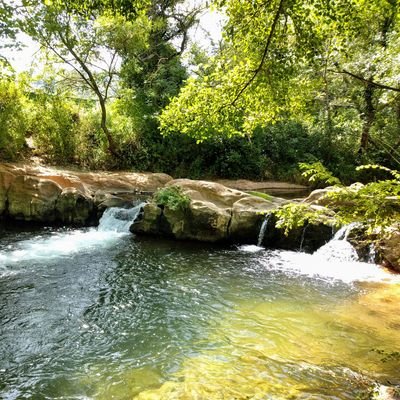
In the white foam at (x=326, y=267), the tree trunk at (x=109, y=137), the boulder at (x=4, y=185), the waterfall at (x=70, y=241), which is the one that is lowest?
the waterfall at (x=70, y=241)

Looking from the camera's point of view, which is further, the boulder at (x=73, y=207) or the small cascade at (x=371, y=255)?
the boulder at (x=73, y=207)

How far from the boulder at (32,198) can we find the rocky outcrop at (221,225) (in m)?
2.99

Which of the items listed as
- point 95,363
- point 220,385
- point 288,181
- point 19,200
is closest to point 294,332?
point 220,385

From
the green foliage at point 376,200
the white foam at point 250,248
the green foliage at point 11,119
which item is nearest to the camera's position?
the green foliage at point 376,200

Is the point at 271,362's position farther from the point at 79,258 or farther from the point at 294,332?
the point at 79,258

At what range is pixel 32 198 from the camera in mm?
10859

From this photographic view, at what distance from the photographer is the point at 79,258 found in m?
7.90

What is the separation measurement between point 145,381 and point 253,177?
49.4 ft

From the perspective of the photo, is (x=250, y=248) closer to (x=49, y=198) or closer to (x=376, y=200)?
(x=49, y=198)

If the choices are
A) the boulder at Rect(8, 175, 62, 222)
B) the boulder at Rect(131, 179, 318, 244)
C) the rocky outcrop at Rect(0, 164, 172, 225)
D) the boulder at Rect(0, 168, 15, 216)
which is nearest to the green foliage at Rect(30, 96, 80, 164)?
the rocky outcrop at Rect(0, 164, 172, 225)

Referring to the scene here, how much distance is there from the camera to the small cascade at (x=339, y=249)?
8.68m

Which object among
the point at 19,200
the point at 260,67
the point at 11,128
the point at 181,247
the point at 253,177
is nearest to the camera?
the point at 260,67

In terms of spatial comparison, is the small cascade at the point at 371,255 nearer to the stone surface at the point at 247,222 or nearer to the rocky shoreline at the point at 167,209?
the rocky shoreline at the point at 167,209

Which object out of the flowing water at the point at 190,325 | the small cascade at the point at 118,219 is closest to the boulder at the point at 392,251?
the flowing water at the point at 190,325
